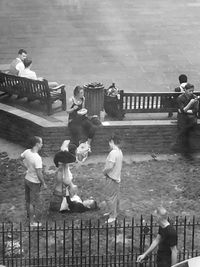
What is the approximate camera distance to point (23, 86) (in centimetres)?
1777

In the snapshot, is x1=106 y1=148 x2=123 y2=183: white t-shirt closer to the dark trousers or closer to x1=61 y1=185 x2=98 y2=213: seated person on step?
x1=61 y1=185 x2=98 y2=213: seated person on step

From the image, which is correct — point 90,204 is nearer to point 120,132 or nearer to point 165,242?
point 165,242

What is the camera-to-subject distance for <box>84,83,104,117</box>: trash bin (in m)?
16.9

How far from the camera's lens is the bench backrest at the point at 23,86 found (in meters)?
17.4

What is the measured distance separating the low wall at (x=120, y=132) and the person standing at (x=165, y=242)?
5701 mm

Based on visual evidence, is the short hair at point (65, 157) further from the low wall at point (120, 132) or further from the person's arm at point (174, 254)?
the low wall at point (120, 132)

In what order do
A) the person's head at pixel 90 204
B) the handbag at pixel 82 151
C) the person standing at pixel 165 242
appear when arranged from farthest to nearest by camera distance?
the handbag at pixel 82 151
the person's head at pixel 90 204
the person standing at pixel 165 242

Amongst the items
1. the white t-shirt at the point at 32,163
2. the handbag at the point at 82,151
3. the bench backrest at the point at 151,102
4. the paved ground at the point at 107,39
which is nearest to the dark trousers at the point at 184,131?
the bench backrest at the point at 151,102

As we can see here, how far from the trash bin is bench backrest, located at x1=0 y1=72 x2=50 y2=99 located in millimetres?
852

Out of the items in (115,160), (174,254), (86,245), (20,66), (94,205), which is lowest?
(86,245)

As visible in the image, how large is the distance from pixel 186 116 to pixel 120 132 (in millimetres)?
1380

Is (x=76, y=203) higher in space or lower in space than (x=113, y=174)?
lower

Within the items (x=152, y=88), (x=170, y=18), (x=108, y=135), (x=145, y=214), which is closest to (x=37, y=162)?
(x=145, y=214)

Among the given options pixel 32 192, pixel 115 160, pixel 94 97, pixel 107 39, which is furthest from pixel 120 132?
pixel 107 39
